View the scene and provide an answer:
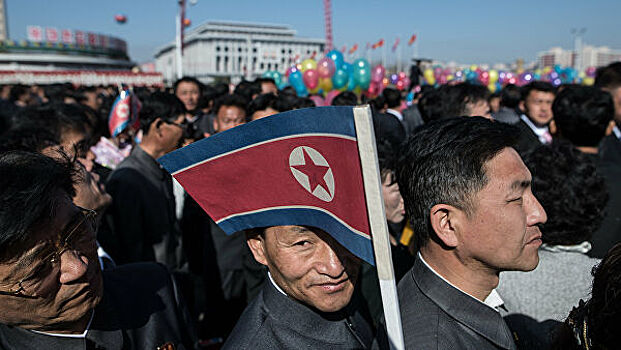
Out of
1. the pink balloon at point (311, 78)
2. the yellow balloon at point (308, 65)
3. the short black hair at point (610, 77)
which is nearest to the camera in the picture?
the short black hair at point (610, 77)

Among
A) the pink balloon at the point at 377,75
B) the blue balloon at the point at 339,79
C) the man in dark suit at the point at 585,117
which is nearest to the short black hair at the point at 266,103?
the man in dark suit at the point at 585,117

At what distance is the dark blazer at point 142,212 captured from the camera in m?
2.96

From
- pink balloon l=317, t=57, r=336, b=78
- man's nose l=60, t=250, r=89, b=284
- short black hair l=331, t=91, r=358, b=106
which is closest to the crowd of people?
man's nose l=60, t=250, r=89, b=284

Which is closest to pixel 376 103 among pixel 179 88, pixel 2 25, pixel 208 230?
pixel 179 88

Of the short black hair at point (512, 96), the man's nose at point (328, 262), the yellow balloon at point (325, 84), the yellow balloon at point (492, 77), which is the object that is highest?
the yellow balloon at point (492, 77)

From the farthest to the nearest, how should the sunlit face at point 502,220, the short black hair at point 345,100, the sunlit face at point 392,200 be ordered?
the short black hair at point 345,100 < the sunlit face at point 392,200 < the sunlit face at point 502,220

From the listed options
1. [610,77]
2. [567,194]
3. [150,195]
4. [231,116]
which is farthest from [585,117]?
[150,195]

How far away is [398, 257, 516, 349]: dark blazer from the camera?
129cm

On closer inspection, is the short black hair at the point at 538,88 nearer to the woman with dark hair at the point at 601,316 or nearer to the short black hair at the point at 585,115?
the short black hair at the point at 585,115

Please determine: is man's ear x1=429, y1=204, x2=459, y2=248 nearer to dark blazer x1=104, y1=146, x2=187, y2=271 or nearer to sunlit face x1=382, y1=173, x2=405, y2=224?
sunlit face x1=382, y1=173, x2=405, y2=224

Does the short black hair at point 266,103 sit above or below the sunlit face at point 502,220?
above

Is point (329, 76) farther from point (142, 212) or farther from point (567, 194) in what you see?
point (567, 194)

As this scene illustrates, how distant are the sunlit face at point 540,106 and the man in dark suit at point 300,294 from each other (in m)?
3.98

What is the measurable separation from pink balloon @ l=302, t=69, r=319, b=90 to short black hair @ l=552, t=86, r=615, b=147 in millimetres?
6207
